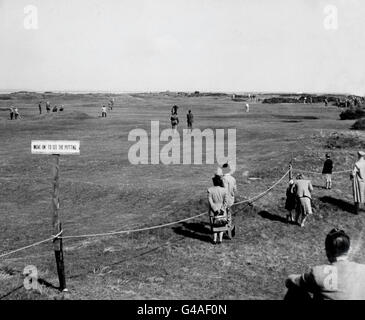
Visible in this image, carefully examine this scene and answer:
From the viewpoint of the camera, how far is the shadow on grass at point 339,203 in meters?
14.3

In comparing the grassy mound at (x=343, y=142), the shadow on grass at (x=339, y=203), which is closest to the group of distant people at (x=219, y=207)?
the shadow on grass at (x=339, y=203)

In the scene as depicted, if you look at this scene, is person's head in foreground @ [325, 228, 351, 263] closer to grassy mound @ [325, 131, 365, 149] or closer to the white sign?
the white sign

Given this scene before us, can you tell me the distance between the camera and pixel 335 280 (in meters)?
5.18

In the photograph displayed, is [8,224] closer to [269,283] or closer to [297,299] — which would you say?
[269,283]

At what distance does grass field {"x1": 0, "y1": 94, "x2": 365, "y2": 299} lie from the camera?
9.17 m

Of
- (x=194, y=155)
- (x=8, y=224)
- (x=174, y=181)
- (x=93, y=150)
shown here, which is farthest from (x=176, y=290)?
(x=93, y=150)

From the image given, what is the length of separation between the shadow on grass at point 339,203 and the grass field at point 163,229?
1.3 inches

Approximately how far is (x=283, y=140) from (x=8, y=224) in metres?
18.3

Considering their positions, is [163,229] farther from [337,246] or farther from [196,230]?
[337,246]

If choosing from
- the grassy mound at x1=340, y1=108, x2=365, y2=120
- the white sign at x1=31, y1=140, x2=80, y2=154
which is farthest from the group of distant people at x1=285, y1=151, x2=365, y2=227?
the grassy mound at x1=340, y1=108, x2=365, y2=120

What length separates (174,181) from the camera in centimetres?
1866

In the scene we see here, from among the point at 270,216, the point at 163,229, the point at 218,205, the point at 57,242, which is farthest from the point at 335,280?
the point at 270,216

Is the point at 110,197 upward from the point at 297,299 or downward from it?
downward

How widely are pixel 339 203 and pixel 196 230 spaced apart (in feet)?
17.8
